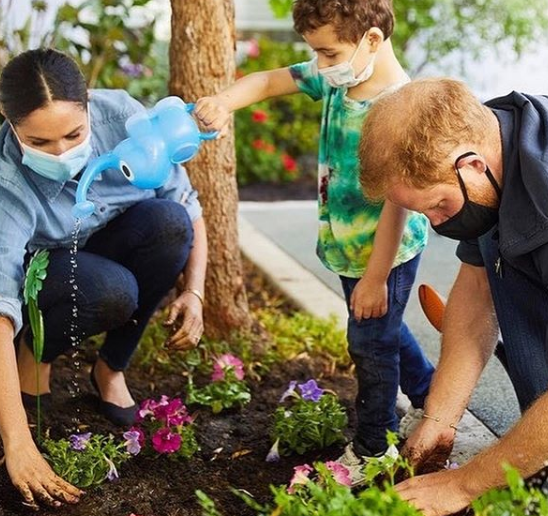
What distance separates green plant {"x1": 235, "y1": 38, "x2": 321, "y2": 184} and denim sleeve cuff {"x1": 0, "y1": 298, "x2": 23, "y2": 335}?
5100 mm

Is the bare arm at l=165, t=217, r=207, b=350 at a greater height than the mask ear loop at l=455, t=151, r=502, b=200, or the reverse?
the mask ear loop at l=455, t=151, r=502, b=200

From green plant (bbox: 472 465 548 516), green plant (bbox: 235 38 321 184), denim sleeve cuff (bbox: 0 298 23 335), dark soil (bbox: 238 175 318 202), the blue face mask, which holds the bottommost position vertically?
dark soil (bbox: 238 175 318 202)

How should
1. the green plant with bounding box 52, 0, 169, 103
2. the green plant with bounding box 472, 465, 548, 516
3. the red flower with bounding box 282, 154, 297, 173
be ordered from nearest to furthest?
the green plant with bounding box 472, 465, 548, 516 < the green plant with bounding box 52, 0, 169, 103 < the red flower with bounding box 282, 154, 297, 173

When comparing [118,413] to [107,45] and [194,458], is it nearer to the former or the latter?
[194,458]

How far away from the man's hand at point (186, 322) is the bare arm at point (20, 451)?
1.82ft

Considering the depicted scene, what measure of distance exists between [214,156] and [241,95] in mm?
776

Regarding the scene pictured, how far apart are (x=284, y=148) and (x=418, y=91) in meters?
6.03

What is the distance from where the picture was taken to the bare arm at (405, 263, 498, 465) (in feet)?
7.82

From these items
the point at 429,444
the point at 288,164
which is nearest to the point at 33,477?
the point at 429,444

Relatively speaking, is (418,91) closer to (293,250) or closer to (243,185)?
(293,250)

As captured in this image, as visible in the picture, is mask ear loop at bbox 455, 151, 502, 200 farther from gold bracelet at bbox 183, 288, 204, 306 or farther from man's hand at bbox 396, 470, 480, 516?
gold bracelet at bbox 183, 288, 204, 306

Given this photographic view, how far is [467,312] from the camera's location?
251 cm

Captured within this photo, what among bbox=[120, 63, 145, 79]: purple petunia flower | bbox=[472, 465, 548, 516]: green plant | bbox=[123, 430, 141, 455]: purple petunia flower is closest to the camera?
bbox=[472, 465, 548, 516]: green plant

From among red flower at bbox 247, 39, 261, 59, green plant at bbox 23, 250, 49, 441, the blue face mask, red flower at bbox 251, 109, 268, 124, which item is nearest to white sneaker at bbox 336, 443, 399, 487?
green plant at bbox 23, 250, 49, 441
